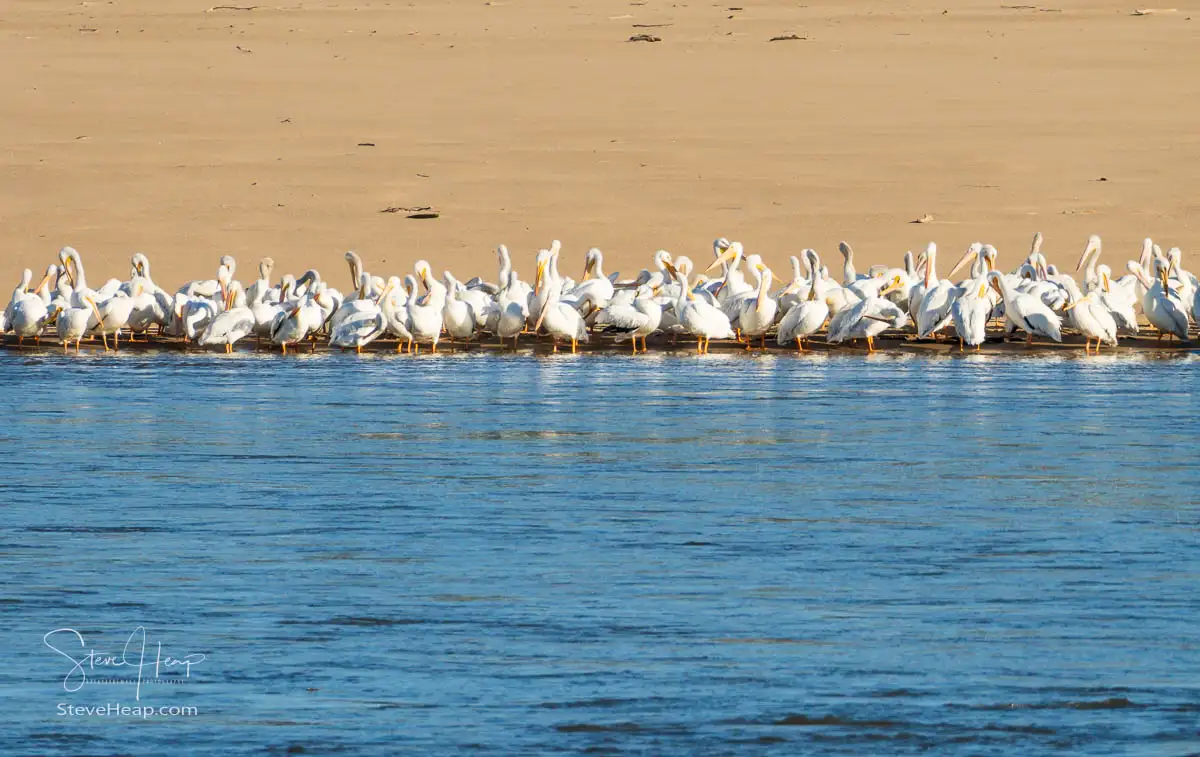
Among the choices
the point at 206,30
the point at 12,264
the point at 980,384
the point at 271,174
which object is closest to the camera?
the point at 980,384

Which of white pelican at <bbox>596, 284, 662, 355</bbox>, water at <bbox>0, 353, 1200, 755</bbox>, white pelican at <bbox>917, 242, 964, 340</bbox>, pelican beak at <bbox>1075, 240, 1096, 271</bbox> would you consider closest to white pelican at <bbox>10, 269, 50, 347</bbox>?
water at <bbox>0, 353, 1200, 755</bbox>

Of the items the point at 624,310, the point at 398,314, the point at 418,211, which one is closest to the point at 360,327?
the point at 398,314

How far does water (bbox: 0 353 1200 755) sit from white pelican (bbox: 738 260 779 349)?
113 inches

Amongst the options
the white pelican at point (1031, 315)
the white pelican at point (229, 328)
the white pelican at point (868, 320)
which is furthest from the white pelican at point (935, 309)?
the white pelican at point (229, 328)

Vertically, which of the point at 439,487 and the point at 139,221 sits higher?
the point at 139,221

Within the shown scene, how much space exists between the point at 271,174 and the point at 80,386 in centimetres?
1119

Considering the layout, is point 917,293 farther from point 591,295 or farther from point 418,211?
point 418,211

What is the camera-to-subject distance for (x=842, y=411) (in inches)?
484

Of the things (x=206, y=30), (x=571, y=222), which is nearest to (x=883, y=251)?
→ (x=571, y=222)

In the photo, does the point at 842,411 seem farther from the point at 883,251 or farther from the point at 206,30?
the point at 206,30

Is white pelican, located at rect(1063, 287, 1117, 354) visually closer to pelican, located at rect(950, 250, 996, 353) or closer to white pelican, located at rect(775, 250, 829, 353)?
pelican, located at rect(950, 250, 996, 353)

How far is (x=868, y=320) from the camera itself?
15.8 m

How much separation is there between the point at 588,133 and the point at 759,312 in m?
11.4

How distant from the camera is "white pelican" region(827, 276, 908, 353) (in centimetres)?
1568
